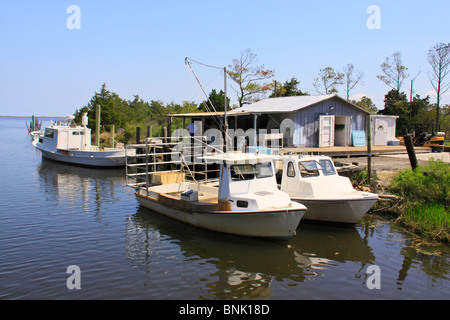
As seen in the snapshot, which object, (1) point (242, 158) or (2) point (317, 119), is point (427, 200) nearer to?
(1) point (242, 158)

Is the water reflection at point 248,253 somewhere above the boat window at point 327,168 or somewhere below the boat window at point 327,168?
below

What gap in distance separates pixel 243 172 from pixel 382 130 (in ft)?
65.1

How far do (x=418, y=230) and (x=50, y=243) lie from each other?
38.9 ft

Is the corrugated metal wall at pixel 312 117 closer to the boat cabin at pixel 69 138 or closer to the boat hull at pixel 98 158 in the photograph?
the boat hull at pixel 98 158

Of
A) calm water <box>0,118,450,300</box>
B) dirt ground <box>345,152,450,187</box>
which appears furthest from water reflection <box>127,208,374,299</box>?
dirt ground <box>345,152,450,187</box>

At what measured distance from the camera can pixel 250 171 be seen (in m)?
11.8

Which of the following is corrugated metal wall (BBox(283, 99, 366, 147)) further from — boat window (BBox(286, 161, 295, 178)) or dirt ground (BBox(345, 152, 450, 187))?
boat window (BBox(286, 161, 295, 178))

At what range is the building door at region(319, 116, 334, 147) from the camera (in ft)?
80.1

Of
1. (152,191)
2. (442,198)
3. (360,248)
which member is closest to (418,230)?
(442,198)

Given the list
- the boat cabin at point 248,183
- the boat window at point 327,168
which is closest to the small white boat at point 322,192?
the boat window at point 327,168

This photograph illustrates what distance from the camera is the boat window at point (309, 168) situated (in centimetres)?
1333

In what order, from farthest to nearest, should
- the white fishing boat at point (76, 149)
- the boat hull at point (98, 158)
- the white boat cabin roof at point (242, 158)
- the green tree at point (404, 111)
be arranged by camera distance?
the green tree at point (404, 111) → the white fishing boat at point (76, 149) → the boat hull at point (98, 158) → the white boat cabin roof at point (242, 158)

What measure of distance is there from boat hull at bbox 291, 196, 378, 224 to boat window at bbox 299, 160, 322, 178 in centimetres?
110

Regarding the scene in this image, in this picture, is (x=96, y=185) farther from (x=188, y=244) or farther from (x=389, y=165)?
(x=389, y=165)
